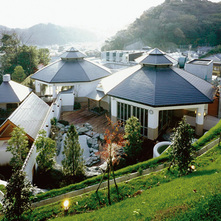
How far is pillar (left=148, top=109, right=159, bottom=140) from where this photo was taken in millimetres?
17234

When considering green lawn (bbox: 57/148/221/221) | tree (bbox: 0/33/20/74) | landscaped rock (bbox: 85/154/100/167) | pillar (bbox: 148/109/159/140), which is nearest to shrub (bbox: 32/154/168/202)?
green lawn (bbox: 57/148/221/221)

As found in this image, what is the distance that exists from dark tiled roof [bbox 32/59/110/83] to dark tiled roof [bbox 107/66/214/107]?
814 cm

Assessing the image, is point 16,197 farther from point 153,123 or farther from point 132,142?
point 153,123

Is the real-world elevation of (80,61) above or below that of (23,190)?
above

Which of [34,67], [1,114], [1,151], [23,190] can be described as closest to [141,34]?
[34,67]

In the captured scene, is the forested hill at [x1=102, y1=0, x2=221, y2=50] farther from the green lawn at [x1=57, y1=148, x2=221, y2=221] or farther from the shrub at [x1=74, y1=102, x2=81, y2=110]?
the green lawn at [x1=57, y1=148, x2=221, y2=221]

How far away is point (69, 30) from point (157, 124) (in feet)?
529

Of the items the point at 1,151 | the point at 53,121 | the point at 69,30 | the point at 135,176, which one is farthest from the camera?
the point at 69,30

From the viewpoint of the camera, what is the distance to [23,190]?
7.68 m

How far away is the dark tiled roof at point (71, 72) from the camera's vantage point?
26141 millimetres

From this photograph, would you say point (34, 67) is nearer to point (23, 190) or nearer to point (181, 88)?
point (181, 88)

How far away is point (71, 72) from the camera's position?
27.1 meters

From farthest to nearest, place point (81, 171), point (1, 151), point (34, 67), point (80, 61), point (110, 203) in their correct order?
1. point (34, 67)
2. point (80, 61)
3. point (1, 151)
4. point (81, 171)
5. point (110, 203)

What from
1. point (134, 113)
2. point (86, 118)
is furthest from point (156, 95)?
point (86, 118)
